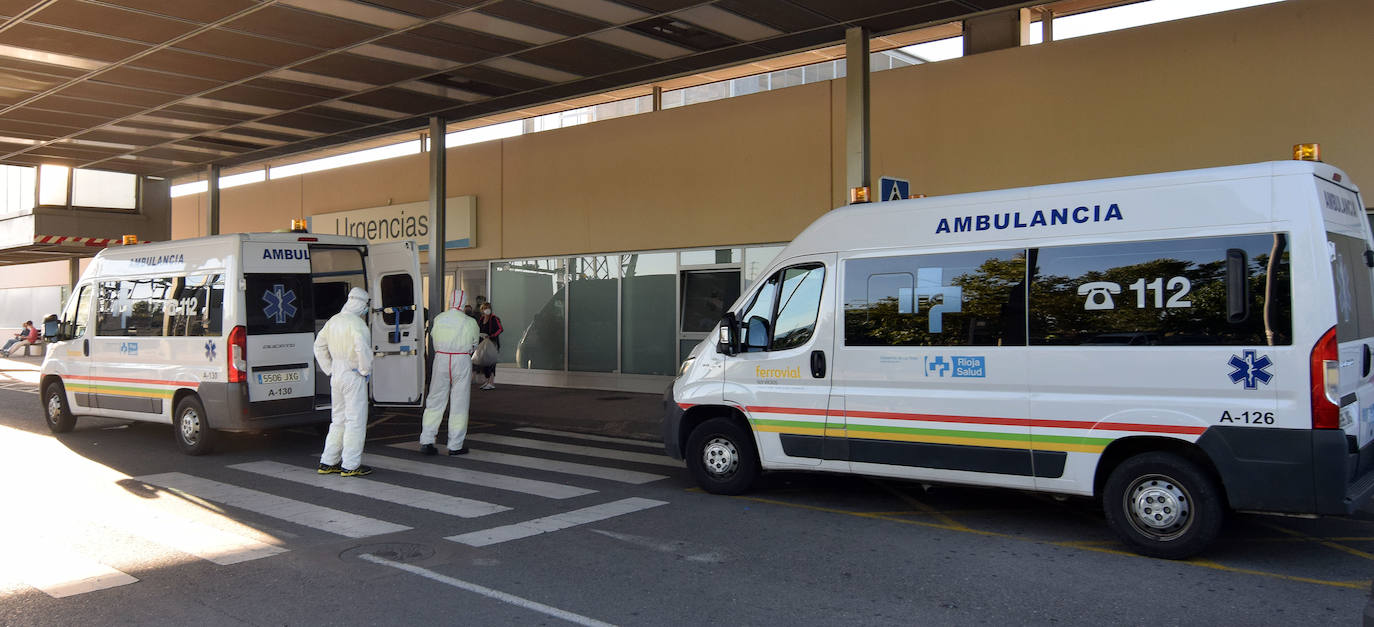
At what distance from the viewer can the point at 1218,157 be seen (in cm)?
1059

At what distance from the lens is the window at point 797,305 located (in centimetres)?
761

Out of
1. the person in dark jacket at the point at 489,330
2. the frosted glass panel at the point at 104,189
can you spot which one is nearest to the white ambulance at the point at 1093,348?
the person in dark jacket at the point at 489,330

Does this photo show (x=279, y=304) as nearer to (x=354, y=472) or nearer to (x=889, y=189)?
(x=354, y=472)

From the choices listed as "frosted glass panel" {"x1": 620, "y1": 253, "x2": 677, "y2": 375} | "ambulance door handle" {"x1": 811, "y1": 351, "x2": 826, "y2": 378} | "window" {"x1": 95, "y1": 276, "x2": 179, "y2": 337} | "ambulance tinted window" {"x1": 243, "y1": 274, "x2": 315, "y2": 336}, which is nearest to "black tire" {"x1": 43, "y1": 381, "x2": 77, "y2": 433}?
"window" {"x1": 95, "y1": 276, "x2": 179, "y2": 337}

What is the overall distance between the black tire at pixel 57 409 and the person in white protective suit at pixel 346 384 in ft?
17.0

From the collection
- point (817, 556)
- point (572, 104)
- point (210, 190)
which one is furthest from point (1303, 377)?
point (210, 190)

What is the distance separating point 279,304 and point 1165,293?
8507 mm

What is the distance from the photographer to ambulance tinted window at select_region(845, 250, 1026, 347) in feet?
21.9

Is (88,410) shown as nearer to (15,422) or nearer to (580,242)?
(15,422)

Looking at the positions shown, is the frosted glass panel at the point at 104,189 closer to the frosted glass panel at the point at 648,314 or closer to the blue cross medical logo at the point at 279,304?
the frosted glass panel at the point at 648,314

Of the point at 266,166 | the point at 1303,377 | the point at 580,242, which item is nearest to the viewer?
the point at 1303,377

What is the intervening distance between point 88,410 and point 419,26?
6228 mm

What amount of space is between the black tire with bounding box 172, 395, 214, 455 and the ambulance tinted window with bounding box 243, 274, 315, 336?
1.14 meters

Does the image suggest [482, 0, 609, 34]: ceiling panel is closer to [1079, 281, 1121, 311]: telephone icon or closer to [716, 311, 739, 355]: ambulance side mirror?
[716, 311, 739, 355]: ambulance side mirror
